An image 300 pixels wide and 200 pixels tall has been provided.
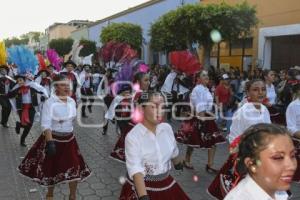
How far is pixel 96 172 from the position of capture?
7.20 meters

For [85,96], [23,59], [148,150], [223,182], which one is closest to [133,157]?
[148,150]

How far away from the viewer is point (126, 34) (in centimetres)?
3131

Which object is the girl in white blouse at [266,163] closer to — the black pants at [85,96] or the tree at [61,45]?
the black pants at [85,96]

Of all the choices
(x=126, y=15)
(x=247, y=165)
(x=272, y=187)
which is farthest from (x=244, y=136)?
(x=126, y=15)

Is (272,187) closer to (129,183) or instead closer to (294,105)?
(129,183)

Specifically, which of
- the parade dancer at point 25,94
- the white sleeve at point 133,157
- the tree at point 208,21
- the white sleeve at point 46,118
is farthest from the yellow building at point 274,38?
the white sleeve at point 133,157

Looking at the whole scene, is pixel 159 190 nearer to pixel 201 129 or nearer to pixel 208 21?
Result: pixel 201 129

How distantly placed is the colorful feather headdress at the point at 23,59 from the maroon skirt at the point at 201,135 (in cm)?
456

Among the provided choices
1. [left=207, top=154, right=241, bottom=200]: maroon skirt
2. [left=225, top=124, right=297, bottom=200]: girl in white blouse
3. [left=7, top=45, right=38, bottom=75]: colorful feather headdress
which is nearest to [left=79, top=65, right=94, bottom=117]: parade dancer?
[left=7, top=45, right=38, bottom=75]: colorful feather headdress

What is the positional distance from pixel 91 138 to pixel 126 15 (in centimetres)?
3151

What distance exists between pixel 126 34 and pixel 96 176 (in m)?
25.1

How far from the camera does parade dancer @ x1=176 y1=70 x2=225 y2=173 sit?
733cm

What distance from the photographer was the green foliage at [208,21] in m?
16.3

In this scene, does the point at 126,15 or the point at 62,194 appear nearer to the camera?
the point at 62,194
